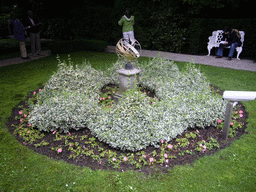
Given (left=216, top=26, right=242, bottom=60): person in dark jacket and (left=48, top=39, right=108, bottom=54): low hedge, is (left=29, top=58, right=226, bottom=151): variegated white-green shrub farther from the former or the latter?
(left=48, top=39, right=108, bottom=54): low hedge

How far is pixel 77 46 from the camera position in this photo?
12.4m

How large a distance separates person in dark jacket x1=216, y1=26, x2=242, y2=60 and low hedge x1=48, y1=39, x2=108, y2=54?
6343 mm

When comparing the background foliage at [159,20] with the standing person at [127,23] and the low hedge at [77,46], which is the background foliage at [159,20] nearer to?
the low hedge at [77,46]

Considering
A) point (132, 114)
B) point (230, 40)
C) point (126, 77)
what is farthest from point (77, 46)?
point (132, 114)

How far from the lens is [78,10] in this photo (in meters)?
14.3

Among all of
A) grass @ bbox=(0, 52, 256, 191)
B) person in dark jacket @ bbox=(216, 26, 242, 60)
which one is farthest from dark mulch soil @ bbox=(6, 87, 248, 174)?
person in dark jacket @ bbox=(216, 26, 242, 60)

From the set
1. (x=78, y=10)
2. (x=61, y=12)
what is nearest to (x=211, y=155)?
(x=78, y=10)

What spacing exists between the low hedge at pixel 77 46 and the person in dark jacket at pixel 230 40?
634 cm

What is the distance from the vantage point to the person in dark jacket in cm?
992

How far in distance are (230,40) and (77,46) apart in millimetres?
8448

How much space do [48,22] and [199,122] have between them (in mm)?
14783

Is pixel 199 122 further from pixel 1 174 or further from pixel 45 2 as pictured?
pixel 45 2

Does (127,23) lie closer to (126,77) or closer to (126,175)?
(126,77)

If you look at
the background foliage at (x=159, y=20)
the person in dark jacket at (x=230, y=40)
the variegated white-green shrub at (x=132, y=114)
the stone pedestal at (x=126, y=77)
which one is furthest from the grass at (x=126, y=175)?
the background foliage at (x=159, y=20)
